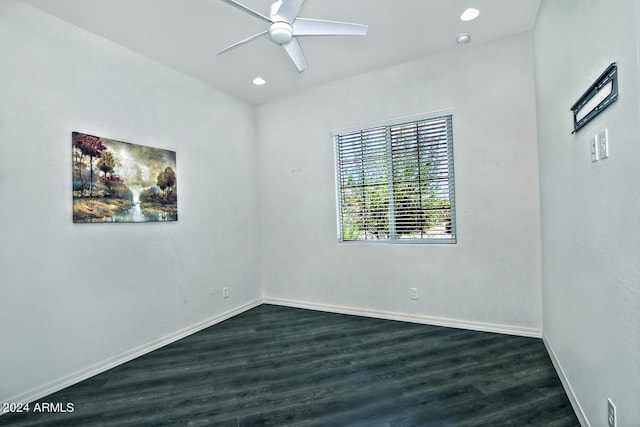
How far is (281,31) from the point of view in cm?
232

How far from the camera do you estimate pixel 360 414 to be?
204 cm

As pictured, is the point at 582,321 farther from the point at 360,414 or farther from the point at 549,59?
the point at 549,59

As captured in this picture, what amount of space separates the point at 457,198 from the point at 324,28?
2.20 metres

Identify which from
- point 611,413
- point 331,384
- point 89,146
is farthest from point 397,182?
point 89,146

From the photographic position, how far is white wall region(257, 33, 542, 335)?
3.15 m

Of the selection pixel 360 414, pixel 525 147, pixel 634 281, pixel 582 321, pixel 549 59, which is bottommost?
pixel 360 414

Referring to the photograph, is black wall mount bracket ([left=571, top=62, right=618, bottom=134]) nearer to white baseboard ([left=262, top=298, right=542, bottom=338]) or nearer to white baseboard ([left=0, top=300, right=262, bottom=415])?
white baseboard ([left=262, top=298, right=542, bottom=338])

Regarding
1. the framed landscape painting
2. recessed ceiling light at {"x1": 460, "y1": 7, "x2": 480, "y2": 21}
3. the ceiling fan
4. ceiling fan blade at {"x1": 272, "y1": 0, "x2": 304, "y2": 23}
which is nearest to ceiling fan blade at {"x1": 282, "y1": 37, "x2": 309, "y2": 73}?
the ceiling fan

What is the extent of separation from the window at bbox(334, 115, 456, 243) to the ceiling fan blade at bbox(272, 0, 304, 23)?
6.37ft

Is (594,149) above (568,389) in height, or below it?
above

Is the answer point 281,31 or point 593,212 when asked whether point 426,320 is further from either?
point 281,31

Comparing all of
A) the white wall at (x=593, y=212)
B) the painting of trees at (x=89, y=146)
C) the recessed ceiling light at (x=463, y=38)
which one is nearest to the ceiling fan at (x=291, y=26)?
the recessed ceiling light at (x=463, y=38)

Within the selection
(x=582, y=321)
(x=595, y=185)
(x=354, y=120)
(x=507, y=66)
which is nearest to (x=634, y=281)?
(x=595, y=185)

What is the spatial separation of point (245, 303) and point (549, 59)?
4.28 m
